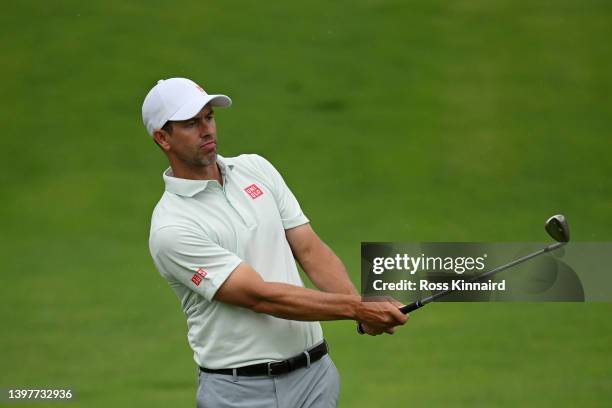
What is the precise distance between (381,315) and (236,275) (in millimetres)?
426

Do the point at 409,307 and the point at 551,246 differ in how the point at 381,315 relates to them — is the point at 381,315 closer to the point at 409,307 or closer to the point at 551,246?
the point at 409,307

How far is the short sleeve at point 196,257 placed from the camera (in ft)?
11.1

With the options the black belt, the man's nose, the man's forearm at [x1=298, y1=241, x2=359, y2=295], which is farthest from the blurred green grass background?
the man's nose

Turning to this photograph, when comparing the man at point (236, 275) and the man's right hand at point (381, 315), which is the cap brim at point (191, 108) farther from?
the man's right hand at point (381, 315)

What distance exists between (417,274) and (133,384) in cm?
253

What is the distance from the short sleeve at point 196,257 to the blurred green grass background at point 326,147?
276 centimetres

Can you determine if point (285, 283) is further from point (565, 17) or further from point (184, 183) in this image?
point (565, 17)

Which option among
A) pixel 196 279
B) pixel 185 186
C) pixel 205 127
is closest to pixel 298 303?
pixel 196 279

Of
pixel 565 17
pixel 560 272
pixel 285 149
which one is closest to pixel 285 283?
pixel 560 272

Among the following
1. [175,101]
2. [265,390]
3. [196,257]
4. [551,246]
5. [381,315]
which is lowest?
[265,390]

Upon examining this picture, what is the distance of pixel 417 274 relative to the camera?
3912mm

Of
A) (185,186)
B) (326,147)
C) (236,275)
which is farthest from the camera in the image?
(326,147)

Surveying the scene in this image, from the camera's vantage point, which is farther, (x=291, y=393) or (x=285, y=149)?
(x=285, y=149)

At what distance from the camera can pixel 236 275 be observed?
339 cm
